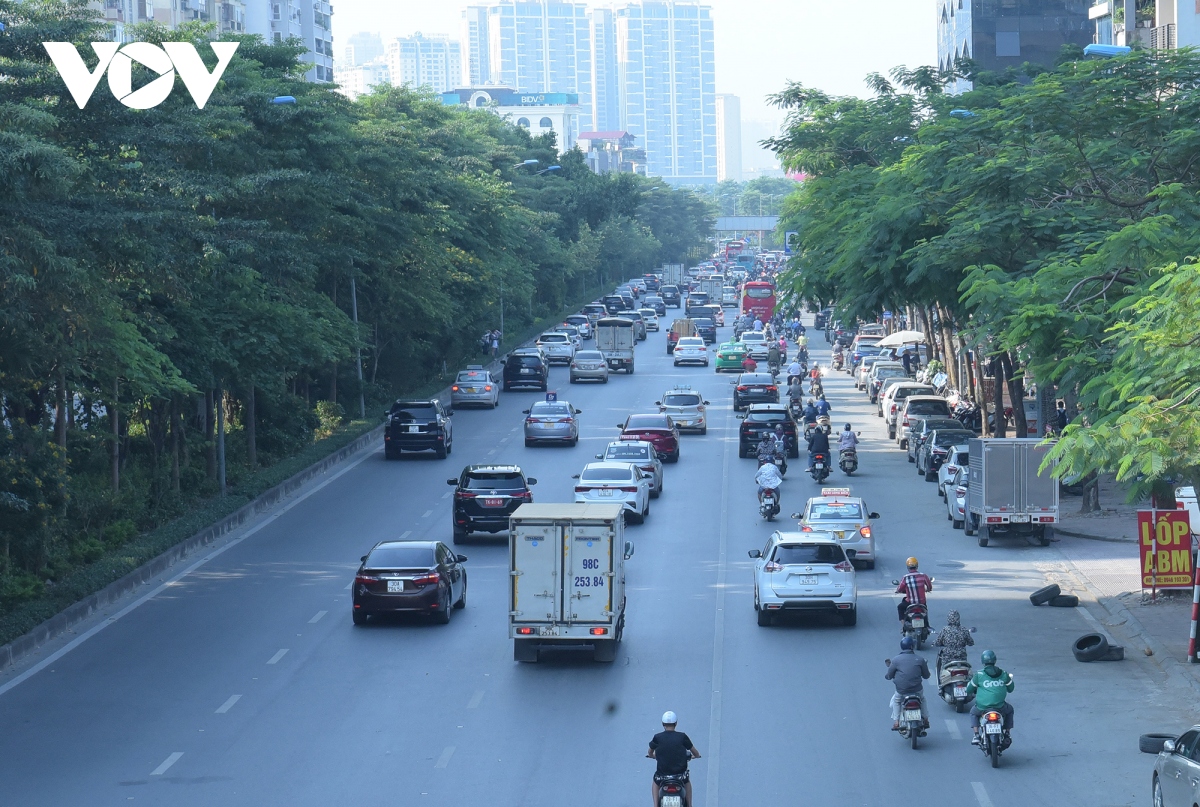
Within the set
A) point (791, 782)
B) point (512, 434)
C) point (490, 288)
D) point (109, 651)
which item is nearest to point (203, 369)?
point (109, 651)

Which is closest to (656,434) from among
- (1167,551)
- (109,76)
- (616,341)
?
(1167,551)

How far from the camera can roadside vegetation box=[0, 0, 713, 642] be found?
23969mm

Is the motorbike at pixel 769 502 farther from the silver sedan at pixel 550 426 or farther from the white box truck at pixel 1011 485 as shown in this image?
the silver sedan at pixel 550 426

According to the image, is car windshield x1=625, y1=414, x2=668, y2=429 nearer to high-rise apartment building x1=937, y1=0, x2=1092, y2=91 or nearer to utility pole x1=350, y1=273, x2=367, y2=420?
utility pole x1=350, y1=273, x2=367, y2=420

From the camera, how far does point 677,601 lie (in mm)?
25844

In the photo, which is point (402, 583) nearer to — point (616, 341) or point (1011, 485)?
point (1011, 485)

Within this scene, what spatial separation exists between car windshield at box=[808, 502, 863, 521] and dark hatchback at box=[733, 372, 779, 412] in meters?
26.1

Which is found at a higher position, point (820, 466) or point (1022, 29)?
point (1022, 29)

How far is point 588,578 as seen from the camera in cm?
2105

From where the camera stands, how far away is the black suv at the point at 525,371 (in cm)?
6538

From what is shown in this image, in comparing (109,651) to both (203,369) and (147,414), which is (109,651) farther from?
(147,414)

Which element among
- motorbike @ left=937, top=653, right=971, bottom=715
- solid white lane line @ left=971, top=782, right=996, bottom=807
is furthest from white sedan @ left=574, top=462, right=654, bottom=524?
solid white lane line @ left=971, top=782, right=996, bottom=807

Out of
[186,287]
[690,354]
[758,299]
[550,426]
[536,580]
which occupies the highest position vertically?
[758,299]

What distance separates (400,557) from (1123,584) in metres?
12.3
